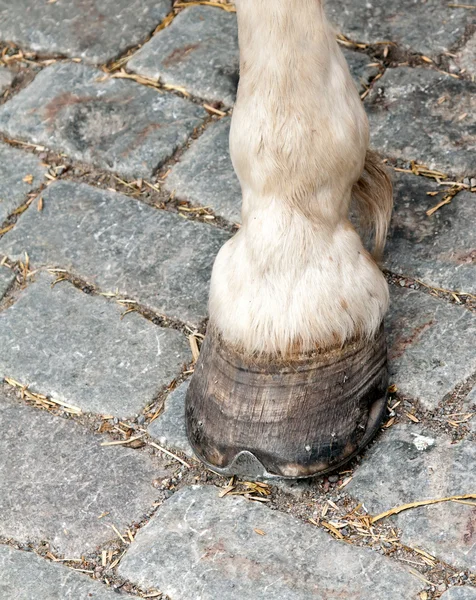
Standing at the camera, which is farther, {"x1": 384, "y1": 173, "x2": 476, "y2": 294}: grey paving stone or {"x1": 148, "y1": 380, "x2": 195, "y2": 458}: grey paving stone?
{"x1": 384, "y1": 173, "x2": 476, "y2": 294}: grey paving stone

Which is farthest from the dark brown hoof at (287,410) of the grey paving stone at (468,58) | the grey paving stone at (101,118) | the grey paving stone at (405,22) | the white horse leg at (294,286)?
the grey paving stone at (405,22)

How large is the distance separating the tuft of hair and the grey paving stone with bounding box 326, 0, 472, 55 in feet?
3.07

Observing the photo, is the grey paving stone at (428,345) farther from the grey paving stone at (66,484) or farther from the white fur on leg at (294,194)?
the grey paving stone at (66,484)

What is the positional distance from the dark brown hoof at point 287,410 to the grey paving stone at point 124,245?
469 mm

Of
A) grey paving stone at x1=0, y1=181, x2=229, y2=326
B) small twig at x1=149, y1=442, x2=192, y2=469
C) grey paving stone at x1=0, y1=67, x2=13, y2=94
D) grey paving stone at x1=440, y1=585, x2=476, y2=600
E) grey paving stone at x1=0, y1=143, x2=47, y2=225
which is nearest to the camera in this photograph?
grey paving stone at x1=440, y1=585, x2=476, y2=600

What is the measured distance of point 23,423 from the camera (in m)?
2.30

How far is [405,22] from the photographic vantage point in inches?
120

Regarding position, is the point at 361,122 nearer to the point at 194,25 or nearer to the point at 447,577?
the point at 447,577

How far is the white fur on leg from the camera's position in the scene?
1812 millimetres

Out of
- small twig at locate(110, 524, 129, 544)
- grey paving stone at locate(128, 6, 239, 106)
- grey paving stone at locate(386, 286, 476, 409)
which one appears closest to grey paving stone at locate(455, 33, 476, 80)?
grey paving stone at locate(128, 6, 239, 106)

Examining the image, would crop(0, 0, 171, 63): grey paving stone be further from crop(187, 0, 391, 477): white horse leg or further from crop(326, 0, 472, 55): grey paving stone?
crop(187, 0, 391, 477): white horse leg

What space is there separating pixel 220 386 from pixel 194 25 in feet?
5.29

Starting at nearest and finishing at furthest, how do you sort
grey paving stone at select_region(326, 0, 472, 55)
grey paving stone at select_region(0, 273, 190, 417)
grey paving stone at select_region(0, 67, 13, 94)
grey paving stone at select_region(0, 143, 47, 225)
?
grey paving stone at select_region(0, 273, 190, 417), grey paving stone at select_region(0, 143, 47, 225), grey paving stone at select_region(326, 0, 472, 55), grey paving stone at select_region(0, 67, 13, 94)

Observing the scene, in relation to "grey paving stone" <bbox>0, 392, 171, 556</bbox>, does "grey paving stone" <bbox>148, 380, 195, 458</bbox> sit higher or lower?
higher
